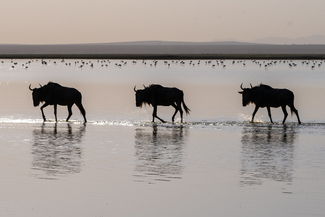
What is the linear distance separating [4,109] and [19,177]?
1905 cm

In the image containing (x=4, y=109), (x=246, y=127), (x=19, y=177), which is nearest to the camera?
(x=19, y=177)

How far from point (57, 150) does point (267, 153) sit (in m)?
5.52

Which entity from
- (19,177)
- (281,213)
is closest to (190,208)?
(281,213)

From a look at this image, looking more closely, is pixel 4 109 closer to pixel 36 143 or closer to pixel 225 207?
pixel 36 143

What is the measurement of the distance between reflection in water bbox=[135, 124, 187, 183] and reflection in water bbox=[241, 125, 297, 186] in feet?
5.21

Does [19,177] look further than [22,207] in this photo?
Yes

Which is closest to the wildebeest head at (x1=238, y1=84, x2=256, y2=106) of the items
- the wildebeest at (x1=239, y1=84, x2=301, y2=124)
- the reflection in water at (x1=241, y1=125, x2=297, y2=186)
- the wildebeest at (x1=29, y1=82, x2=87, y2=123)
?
the wildebeest at (x1=239, y1=84, x2=301, y2=124)

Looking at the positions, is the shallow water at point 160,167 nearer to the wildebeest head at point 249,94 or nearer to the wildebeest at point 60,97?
the wildebeest at point 60,97

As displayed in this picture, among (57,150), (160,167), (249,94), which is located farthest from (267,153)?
(249,94)

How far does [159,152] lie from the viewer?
17828 millimetres

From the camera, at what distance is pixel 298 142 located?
20.2 metres

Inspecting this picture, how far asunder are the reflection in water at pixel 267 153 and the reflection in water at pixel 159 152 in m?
1.59

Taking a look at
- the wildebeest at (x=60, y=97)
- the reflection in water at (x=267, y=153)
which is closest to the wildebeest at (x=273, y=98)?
the reflection in water at (x=267, y=153)

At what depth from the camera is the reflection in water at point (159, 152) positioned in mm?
14398
